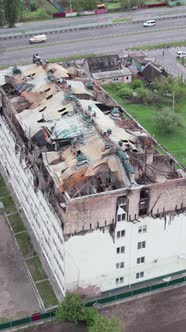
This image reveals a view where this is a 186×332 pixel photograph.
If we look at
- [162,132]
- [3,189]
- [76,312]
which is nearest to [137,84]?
[162,132]

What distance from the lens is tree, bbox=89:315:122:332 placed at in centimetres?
4609

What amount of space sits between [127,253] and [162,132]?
40.1 meters

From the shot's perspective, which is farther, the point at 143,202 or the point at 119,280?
the point at 119,280

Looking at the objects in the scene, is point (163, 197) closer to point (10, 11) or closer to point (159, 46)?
point (159, 46)

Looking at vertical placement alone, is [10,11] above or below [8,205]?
above

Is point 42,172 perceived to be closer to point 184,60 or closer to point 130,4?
point 184,60

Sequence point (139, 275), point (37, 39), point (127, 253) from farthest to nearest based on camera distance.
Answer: point (37, 39)
point (139, 275)
point (127, 253)

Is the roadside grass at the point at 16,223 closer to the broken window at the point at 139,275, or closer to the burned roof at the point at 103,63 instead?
the broken window at the point at 139,275

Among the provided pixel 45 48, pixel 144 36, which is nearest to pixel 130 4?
pixel 144 36

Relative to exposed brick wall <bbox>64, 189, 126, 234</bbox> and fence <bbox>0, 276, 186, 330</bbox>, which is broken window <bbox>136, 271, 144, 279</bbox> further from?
exposed brick wall <bbox>64, 189, 126, 234</bbox>

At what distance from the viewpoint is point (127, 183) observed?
1844 inches

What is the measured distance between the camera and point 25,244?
200ft

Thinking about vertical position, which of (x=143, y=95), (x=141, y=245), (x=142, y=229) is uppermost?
(x=143, y=95)

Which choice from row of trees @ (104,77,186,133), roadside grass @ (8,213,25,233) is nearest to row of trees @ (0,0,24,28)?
row of trees @ (104,77,186,133)
